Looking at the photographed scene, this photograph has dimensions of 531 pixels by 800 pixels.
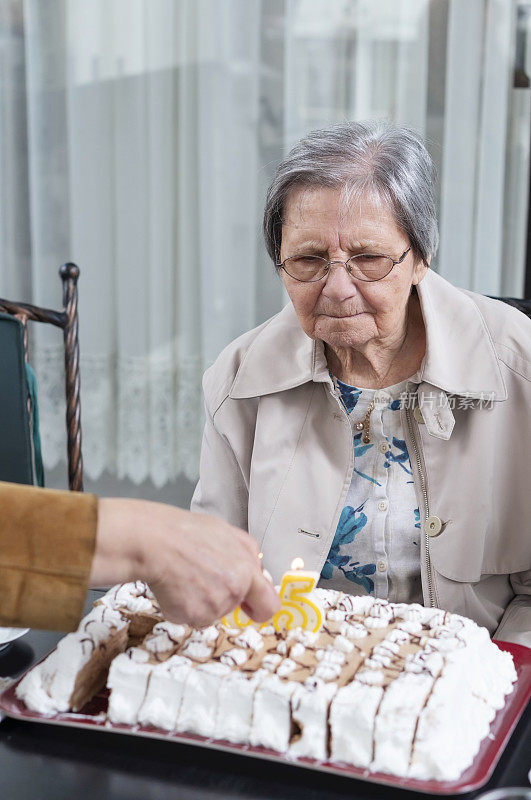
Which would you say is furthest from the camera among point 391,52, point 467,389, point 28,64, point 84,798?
point 28,64

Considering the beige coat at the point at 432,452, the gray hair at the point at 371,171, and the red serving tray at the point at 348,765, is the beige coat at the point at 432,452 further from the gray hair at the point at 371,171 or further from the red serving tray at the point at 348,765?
the red serving tray at the point at 348,765

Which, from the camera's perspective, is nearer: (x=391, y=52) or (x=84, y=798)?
(x=84, y=798)

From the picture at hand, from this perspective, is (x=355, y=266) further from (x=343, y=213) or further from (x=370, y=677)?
(x=370, y=677)

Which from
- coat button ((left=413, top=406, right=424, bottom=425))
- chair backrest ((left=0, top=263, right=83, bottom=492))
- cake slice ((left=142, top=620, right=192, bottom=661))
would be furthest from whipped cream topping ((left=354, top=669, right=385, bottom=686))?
chair backrest ((left=0, top=263, right=83, bottom=492))

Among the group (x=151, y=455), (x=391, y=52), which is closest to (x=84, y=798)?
(x=151, y=455)

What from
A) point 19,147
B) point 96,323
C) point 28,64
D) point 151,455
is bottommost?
point 151,455

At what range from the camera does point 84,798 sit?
3.04 ft

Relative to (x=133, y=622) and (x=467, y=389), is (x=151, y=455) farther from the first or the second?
(x=133, y=622)

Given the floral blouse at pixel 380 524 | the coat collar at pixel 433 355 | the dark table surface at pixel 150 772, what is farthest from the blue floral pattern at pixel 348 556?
the dark table surface at pixel 150 772

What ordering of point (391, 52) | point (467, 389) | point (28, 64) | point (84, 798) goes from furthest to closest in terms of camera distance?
point (28, 64) → point (391, 52) → point (467, 389) → point (84, 798)

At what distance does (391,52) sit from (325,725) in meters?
2.27

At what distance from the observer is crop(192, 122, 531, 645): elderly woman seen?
4.99 feet

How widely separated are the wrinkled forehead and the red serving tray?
2.36 feet

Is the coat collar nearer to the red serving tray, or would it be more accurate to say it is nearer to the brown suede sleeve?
the red serving tray
